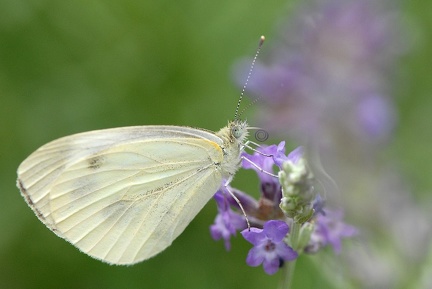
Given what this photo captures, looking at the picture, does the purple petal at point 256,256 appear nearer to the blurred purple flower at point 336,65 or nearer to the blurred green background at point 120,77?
the blurred purple flower at point 336,65

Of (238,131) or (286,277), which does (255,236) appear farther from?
(238,131)

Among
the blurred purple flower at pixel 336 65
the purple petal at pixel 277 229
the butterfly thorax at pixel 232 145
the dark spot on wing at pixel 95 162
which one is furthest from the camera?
the blurred purple flower at pixel 336 65

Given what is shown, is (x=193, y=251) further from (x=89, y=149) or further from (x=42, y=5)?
(x=42, y=5)

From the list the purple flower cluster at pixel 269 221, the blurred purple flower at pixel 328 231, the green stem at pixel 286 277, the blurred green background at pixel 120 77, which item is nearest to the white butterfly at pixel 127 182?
the purple flower cluster at pixel 269 221

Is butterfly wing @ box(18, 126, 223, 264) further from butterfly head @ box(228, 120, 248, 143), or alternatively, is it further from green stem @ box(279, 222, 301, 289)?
green stem @ box(279, 222, 301, 289)

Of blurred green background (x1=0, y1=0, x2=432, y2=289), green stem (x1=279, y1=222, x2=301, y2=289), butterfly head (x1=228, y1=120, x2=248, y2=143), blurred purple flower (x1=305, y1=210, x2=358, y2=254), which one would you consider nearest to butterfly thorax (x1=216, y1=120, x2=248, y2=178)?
butterfly head (x1=228, y1=120, x2=248, y2=143)

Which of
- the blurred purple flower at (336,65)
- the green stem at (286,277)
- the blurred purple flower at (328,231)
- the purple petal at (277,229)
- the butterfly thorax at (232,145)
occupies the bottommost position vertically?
the green stem at (286,277)
